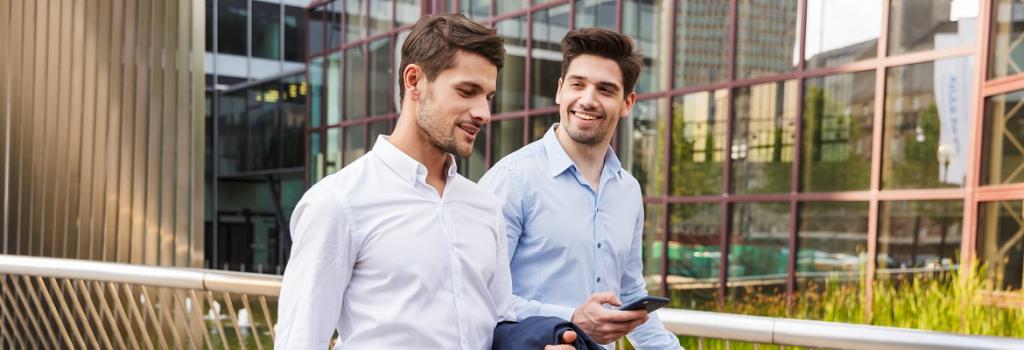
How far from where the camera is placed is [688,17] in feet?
37.1

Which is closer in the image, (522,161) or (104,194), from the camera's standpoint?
(522,161)

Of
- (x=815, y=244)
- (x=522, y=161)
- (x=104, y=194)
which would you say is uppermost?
(x=522, y=161)

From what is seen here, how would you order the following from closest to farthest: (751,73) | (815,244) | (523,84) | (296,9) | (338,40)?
(815,244) < (751,73) < (523,84) < (338,40) < (296,9)

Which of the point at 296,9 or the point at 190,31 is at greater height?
the point at 296,9

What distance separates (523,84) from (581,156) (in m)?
11.5

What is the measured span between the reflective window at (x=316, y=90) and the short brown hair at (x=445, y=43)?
1787 centimetres

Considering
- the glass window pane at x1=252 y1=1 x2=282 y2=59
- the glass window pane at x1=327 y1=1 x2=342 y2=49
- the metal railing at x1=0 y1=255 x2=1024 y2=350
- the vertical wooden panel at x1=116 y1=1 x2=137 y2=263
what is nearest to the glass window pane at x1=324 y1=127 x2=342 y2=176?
the glass window pane at x1=327 y1=1 x2=342 y2=49

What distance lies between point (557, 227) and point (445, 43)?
0.71 m

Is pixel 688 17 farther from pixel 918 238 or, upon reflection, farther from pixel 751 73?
pixel 918 238

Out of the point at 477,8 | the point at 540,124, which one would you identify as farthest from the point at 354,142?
the point at 540,124

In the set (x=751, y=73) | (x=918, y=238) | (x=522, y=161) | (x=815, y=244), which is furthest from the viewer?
(x=751, y=73)

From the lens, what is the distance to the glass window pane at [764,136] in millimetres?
10406

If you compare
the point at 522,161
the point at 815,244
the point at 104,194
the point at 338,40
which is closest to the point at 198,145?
the point at 104,194

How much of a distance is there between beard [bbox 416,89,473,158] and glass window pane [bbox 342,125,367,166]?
52.7ft
